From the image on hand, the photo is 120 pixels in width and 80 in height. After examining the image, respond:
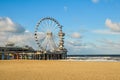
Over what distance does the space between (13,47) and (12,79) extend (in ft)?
217

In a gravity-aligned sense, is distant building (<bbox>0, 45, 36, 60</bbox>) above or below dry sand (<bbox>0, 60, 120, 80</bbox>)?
above

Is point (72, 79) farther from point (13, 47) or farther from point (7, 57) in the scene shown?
point (13, 47)

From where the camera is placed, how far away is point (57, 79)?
1312 centimetres

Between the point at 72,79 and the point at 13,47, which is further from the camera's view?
the point at 13,47

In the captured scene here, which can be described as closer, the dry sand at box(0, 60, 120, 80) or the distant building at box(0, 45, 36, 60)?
the dry sand at box(0, 60, 120, 80)

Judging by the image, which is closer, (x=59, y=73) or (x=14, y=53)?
(x=59, y=73)

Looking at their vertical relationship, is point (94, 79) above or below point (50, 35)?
below

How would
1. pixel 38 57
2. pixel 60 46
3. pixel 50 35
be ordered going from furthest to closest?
pixel 60 46 < pixel 38 57 < pixel 50 35

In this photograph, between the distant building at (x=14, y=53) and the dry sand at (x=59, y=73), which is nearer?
the dry sand at (x=59, y=73)

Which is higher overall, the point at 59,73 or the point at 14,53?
the point at 14,53

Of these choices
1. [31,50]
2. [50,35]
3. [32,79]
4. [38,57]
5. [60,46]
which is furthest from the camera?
[31,50]

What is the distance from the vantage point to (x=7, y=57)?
6612 cm

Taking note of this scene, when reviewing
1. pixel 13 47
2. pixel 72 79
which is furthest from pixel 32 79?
pixel 13 47

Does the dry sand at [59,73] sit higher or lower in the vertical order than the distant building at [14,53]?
lower
